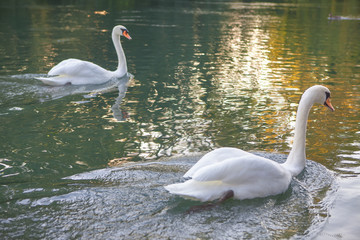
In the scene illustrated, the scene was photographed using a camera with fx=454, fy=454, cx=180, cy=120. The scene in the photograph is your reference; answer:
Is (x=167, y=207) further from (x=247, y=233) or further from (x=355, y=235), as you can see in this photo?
(x=355, y=235)

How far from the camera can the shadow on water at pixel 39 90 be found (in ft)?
32.8

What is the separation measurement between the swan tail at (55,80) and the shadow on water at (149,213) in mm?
6064

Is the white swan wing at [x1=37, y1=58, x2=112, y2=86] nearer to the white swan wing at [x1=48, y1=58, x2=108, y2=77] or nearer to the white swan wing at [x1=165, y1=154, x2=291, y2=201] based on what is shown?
the white swan wing at [x1=48, y1=58, x2=108, y2=77]

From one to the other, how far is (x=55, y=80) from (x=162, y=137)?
4.88m

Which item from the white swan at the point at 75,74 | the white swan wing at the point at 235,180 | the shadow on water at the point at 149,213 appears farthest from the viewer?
the white swan at the point at 75,74

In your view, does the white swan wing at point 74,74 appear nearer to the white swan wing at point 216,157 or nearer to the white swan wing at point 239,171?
the white swan wing at point 216,157

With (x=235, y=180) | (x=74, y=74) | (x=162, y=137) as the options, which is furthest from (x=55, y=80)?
(x=235, y=180)

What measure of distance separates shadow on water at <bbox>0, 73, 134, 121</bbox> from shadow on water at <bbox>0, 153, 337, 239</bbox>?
367 cm

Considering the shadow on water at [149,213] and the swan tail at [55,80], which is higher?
the swan tail at [55,80]

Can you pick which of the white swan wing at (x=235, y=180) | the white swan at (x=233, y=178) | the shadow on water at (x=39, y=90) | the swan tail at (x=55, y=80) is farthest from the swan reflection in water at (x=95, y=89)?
the white swan wing at (x=235, y=180)

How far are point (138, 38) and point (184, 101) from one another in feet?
37.1

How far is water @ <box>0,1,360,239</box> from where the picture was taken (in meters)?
4.96

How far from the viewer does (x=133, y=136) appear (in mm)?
8055

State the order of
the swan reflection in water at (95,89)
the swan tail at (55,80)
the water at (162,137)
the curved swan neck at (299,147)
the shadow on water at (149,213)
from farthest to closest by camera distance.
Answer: the swan tail at (55,80) < the swan reflection in water at (95,89) < the curved swan neck at (299,147) < the water at (162,137) < the shadow on water at (149,213)
